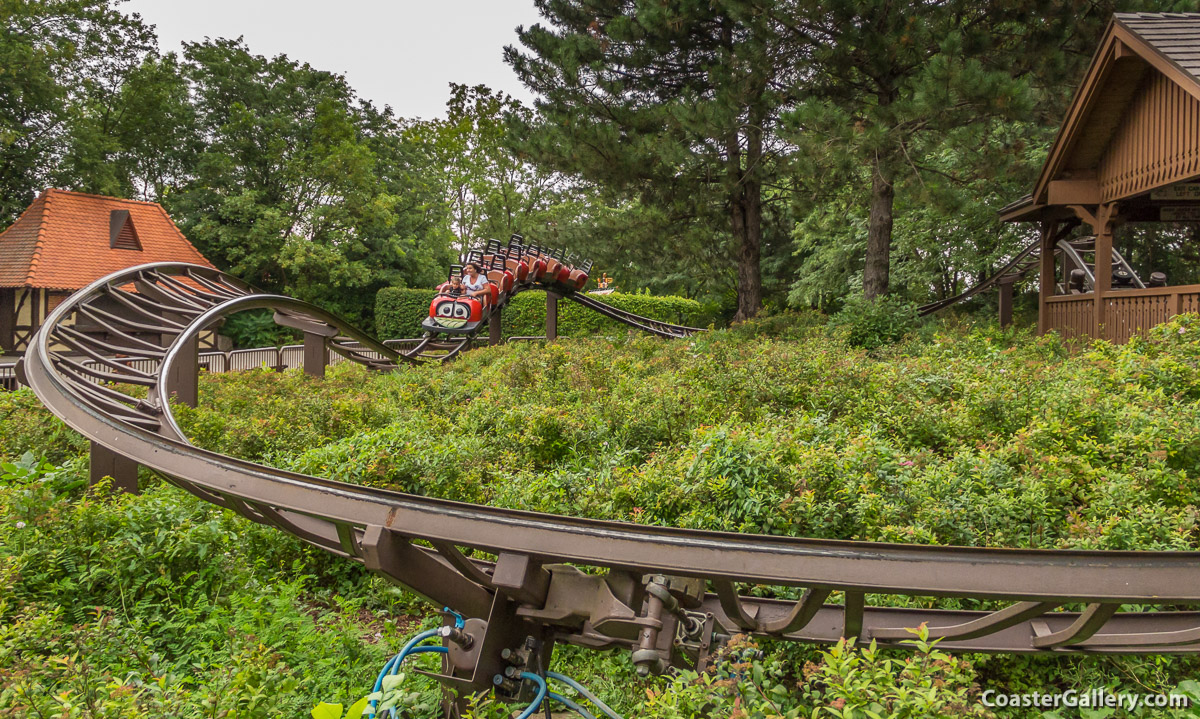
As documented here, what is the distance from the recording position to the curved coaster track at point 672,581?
1.88m

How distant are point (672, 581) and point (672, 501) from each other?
160 cm

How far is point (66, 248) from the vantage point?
1808cm

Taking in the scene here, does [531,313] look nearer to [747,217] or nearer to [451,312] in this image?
[451,312]

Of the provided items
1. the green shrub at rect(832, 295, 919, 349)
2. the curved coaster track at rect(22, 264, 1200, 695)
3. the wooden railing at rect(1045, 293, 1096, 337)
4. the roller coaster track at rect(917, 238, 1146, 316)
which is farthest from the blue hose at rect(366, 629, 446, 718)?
the roller coaster track at rect(917, 238, 1146, 316)

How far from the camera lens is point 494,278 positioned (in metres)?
14.5

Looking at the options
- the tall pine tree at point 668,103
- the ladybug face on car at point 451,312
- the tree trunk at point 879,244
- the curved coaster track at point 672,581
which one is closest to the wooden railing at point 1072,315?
the tree trunk at point 879,244

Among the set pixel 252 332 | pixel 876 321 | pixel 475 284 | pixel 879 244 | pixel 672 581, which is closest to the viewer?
pixel 672 581

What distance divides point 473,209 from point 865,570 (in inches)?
1145

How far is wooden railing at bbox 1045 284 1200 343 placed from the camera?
24.7 ft

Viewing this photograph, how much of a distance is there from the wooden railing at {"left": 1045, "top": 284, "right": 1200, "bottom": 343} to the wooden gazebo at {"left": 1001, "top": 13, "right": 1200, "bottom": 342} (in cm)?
1

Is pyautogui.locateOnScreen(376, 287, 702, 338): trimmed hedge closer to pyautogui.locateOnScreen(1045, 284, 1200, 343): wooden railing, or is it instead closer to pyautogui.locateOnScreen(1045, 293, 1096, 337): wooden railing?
pyautogui.locateOnScreen(1045, 293, 1096, 337): wooden railing

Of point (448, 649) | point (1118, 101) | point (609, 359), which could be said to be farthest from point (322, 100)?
point (448, 649)

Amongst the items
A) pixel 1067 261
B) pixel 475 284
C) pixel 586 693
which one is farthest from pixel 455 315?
pixel 586 693
